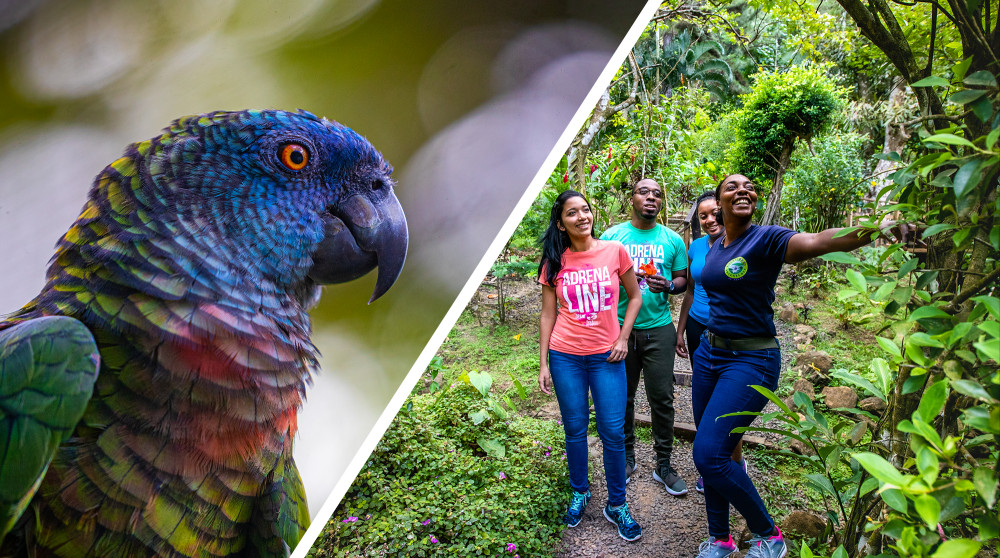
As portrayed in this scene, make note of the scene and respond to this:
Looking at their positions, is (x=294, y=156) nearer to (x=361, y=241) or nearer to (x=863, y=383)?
(x=361, y=241)

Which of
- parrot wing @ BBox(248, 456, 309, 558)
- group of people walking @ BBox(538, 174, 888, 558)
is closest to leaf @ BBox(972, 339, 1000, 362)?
group of people walking @ BBox(538, 174, 888, 558)

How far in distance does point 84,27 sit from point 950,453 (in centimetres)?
170

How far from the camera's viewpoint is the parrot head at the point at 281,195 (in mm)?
975

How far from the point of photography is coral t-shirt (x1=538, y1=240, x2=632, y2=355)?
6.91 ft

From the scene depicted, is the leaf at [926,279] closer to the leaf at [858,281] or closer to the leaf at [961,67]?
the leaf at [858,281]

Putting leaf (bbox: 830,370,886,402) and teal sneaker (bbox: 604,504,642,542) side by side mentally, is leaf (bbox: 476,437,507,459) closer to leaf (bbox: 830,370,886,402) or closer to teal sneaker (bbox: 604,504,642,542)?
teal sneaker (bbox: 604,504,642,542)

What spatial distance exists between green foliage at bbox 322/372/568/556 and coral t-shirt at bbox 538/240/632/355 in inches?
29.6

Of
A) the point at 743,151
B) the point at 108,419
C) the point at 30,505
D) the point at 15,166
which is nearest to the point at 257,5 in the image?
the point at 15,166

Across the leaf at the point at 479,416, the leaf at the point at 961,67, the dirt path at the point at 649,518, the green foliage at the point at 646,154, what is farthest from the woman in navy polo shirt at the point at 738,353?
the green foliage at the point at 646,154

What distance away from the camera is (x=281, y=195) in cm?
105

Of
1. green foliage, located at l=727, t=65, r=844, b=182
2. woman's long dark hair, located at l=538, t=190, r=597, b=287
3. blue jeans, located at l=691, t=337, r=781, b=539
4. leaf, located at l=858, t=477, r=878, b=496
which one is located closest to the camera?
leaf, located at l=858, t=477, r=878, b=496

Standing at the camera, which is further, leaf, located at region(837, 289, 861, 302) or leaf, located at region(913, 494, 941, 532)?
leaf, located at region(837, 289, 861, 302)

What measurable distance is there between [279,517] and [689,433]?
8.72ft

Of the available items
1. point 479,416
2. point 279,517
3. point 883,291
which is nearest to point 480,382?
point 479,416
